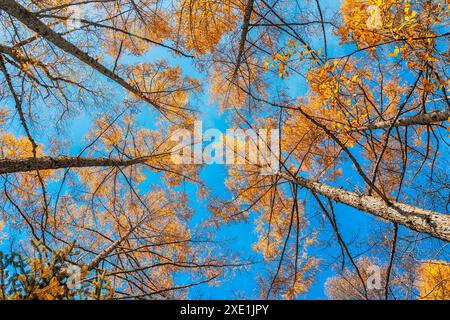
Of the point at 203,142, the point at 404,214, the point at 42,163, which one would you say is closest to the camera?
the point at 404,214

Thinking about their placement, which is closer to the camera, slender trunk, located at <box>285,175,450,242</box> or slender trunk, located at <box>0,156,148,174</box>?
slender trunk, located at <box>285,175,450,242</box>

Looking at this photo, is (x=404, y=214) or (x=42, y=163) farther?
(x=42, y=163)

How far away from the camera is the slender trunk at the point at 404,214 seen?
209 cm

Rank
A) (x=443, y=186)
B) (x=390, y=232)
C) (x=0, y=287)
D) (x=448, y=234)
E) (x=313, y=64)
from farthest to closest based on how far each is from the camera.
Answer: (x=390, y=232), (x=443, y=186), (x=313, y=64), (x=448, y=234), (x=0, y=287)

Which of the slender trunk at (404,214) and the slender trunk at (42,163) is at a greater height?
the slender trunk at (42,163)

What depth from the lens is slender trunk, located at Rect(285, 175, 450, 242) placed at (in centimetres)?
209

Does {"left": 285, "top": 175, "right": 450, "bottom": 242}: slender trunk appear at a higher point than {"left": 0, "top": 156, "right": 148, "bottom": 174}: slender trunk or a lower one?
lower

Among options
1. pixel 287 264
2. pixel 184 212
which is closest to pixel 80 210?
pixel 184 212

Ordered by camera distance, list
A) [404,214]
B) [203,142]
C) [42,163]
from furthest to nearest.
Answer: [203,142], [42,163], [404,214]

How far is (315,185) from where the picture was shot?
3.78 meters

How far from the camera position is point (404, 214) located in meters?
2.39

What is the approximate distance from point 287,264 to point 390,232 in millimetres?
2460
